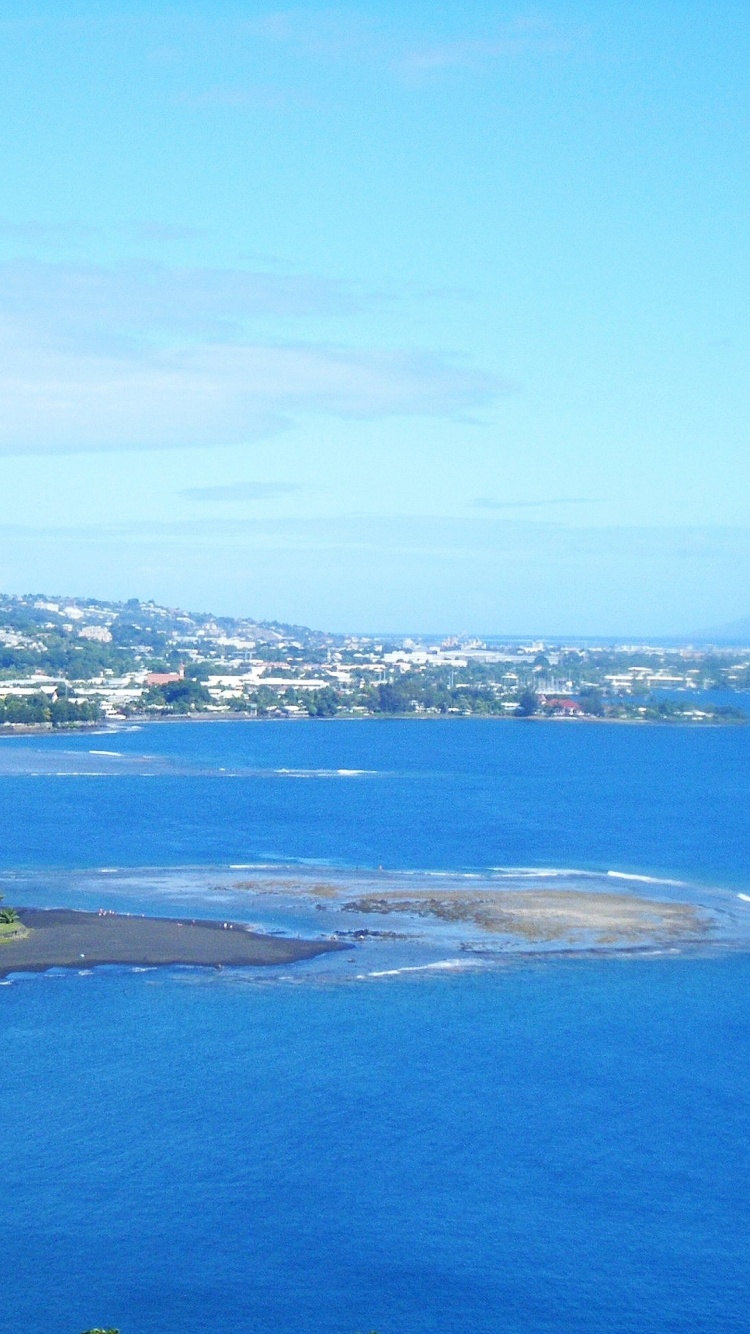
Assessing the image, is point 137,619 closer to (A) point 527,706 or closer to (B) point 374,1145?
(A) point 527,706

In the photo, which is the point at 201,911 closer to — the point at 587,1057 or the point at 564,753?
the point at 587,1057

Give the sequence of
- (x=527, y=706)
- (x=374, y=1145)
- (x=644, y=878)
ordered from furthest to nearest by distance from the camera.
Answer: (x=527, y=706), (x=644, y=878), (x=374, y=1145)

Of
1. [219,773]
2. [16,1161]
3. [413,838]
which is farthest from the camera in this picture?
[219,773]

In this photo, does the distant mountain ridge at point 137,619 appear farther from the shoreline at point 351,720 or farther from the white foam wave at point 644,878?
the white foam wave at point 644,878

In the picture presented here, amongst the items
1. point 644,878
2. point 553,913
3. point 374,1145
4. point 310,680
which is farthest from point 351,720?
point 374,1145

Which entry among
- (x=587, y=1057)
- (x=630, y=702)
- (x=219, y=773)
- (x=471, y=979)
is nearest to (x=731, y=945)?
(x=471, y=979)

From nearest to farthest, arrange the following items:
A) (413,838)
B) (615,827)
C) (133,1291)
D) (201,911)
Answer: (133,1291)
(201,911)
(413,838)
(615,827)
